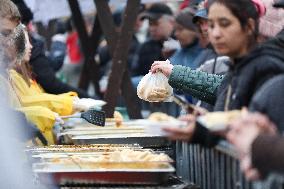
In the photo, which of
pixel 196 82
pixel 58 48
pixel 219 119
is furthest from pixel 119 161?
pixel 58 48

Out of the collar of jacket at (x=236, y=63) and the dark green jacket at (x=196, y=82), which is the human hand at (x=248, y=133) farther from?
the dark green jacket at (x=196, y=82)

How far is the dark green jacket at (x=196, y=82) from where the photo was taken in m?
5.97

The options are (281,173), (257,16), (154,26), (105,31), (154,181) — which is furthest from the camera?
(154,26)

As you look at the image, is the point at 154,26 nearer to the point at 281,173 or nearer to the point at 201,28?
the point at 201,28

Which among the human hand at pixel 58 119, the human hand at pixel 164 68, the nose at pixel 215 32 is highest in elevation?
the nose at pixel 215 32

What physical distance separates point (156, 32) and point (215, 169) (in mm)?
7954

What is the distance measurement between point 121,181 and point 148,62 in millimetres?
7877

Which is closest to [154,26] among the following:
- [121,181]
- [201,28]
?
[201,28]

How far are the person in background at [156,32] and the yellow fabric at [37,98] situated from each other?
460 centimetres

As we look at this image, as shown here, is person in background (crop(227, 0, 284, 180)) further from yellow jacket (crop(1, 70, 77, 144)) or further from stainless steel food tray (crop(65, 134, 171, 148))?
yellow jacket (crop(1, 70, 77, 144))

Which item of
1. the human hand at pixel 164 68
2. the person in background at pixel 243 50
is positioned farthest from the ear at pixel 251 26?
the human hand at pixel 164 68

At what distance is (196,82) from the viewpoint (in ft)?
19.8

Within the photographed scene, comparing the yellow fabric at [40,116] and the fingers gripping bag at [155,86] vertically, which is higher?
the fingers gripping bag at [155,86]

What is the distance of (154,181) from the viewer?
15.3 feet
